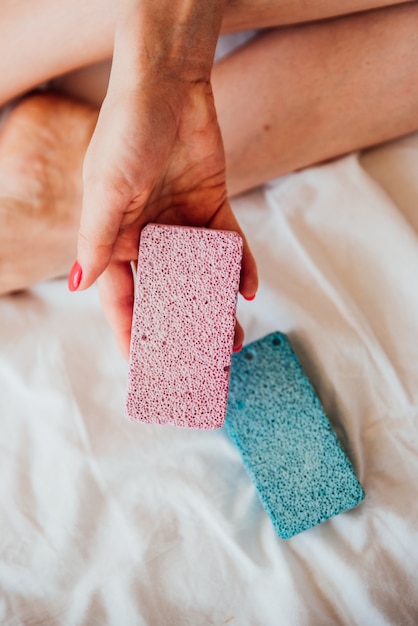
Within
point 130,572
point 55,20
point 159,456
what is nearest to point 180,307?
point 159,456

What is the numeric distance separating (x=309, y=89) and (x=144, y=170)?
343 millimetres

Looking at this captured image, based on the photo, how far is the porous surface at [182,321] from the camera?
2.23 feet

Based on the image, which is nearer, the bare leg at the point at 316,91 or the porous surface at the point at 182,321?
the porous surface at the point at 182,321

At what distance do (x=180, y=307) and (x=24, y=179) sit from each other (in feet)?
1.17

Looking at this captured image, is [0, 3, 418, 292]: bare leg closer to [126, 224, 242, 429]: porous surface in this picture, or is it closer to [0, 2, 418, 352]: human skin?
[0, 2, 418, 352]: human skin

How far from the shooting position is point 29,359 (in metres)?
0.86

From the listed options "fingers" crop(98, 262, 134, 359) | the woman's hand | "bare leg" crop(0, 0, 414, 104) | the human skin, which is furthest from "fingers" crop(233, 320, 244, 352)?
"bare leg" crop(0, 0, 414, 104)

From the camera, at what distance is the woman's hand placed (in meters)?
0.64

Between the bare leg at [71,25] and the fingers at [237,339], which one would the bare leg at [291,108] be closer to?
the bare leg at [71,25]

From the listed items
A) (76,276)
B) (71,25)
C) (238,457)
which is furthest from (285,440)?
(71,25)

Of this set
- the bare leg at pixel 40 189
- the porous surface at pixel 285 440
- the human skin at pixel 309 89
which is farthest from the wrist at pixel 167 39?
the porous surface at pixel 285 440

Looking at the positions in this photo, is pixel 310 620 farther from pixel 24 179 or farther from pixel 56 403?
pixel 24 179

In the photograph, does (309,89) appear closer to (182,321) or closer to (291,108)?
(291,108)

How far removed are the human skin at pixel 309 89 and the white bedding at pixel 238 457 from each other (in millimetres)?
44
